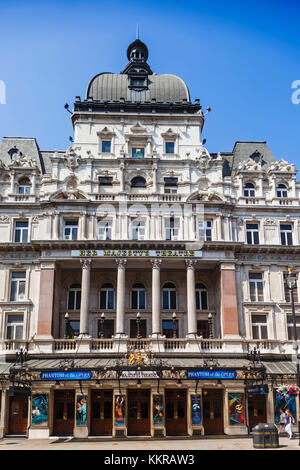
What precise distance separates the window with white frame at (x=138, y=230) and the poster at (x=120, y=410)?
13915 mm

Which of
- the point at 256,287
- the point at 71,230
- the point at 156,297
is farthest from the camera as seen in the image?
the point at 71,230

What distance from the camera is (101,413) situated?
38.2 meters

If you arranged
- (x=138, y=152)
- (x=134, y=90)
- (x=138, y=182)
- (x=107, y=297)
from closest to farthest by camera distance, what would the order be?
(x=107, y=297) < (x=138, y=182) < (x=138, y=152) < (x=134, y=90)

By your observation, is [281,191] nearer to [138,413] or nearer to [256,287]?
[256,287]

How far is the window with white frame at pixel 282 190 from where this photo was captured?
46469 millimetres

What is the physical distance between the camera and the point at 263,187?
46.4 meters

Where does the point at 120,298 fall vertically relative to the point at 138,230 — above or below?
below

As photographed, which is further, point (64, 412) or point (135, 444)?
point (64, 412)

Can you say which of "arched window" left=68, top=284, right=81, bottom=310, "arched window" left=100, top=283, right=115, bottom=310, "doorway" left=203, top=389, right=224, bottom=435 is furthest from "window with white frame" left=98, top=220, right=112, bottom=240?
"doorway" left=203, top=389, right=224, bottom=435

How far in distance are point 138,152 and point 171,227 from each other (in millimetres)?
9001

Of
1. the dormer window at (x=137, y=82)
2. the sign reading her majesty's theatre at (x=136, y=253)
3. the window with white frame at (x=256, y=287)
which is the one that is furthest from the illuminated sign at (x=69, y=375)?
the dormer window at (x=137, y=82)

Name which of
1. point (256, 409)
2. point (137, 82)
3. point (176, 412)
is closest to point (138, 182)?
point (137, 82)

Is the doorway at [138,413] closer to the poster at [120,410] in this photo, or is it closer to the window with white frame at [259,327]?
the poster at [120,410]

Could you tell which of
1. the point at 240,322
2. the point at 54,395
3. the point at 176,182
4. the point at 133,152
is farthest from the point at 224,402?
the point at 133,152
